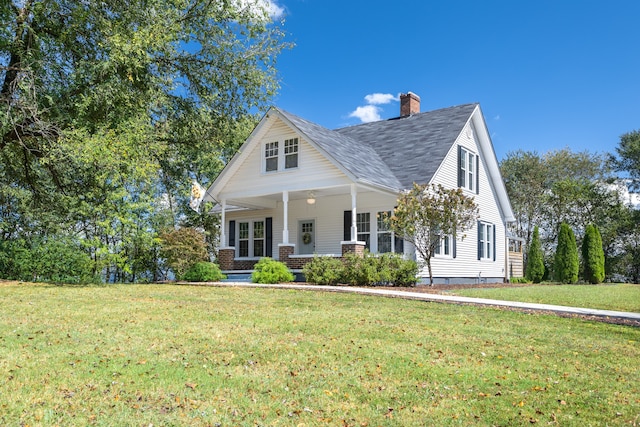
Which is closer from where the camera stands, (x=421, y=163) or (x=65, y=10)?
(x=65, y=10)

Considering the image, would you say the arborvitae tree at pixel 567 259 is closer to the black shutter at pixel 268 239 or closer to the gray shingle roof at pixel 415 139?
the gray shingle roof at pixel 415 139

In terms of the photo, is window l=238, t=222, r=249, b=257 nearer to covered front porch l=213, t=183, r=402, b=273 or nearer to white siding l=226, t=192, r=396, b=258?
covered front porch l=213, t=183, r=402, b=273

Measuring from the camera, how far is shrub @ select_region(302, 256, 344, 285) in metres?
15.9

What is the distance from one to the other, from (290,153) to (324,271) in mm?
5404

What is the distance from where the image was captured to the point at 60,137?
12.6 m

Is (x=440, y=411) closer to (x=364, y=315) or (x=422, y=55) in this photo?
(x=364, y=315)

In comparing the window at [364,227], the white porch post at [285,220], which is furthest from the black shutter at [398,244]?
the white porch post at [285,220]

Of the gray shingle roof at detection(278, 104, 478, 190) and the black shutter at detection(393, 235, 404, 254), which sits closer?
the gray shingle roof at detection(278, 104, 478, 190)

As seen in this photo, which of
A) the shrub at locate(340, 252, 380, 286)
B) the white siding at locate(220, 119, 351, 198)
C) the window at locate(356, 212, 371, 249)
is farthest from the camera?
the window at locate(356, 212, 371, 249)

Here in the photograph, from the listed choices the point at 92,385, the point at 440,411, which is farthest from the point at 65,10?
the point at 440,411

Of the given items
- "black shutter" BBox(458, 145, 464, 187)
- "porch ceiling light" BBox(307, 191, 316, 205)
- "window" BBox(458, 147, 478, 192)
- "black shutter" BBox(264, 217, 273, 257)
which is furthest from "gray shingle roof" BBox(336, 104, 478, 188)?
"black shutter" BBox(264, 217, 273, 257)

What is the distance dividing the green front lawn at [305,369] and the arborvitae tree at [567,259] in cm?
1708

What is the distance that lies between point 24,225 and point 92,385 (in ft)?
61.4

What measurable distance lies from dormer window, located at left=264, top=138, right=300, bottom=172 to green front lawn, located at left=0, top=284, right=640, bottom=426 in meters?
11.1
